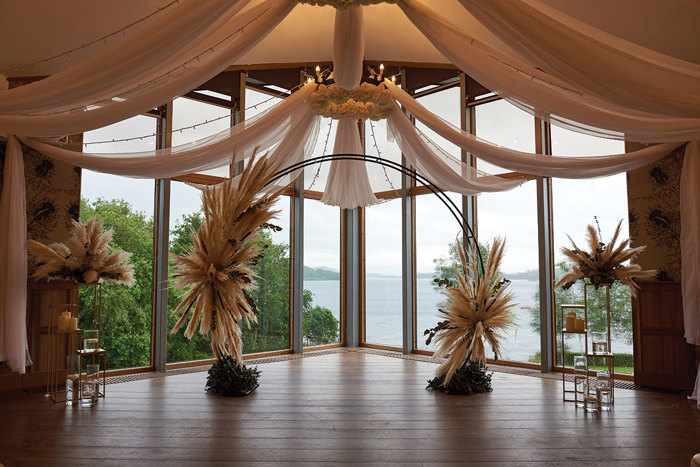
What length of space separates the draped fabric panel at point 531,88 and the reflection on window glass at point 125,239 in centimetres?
406

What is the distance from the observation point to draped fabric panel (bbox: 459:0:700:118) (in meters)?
2.96

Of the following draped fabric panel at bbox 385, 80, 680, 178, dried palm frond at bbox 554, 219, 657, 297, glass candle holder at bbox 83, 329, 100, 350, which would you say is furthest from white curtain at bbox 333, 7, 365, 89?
glass candle holder at bbox 83, 329, 100, 350

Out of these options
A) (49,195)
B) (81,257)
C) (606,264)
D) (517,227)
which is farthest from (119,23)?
(517,227)

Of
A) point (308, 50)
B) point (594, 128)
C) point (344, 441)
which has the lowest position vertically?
point (344, 441)

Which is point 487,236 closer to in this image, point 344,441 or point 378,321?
point 378,321

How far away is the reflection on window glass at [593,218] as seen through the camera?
6098 mm

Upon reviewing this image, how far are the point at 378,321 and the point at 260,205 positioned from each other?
409cm

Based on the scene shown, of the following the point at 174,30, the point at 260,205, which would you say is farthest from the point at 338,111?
the point at 174,30

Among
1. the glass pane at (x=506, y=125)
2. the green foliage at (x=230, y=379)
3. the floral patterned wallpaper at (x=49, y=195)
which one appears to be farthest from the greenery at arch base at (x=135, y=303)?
the glass pane at (x=506, y=125)

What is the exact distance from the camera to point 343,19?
3.79 meters

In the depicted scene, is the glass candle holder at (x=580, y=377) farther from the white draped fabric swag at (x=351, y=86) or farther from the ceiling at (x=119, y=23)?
the ceiling at (x=119, y=23)

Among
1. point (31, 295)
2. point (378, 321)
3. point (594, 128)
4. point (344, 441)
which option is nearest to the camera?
point (344, 441)

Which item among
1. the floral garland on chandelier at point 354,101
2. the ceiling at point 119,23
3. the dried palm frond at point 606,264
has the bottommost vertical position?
the dried palm frond at point 606,264

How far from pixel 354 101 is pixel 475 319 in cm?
246
